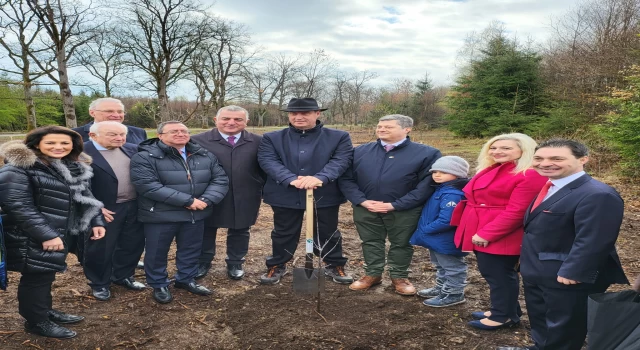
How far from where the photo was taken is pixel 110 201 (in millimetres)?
3672

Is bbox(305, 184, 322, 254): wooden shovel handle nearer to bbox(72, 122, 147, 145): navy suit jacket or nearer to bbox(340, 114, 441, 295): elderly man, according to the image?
bbox(340, 114, 441, 295): elderly man

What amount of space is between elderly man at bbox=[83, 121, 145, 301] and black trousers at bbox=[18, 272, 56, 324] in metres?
0.49

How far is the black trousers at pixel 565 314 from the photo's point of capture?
2529mm

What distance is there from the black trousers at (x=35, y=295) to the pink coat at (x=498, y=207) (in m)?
3.29

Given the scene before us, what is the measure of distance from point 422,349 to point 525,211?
4.27 feet

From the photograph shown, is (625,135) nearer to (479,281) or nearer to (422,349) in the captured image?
(479,281)

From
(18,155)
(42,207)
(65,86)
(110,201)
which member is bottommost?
(110,201)

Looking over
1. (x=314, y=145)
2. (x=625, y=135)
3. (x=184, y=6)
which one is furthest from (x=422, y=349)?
(x=184, y=6)

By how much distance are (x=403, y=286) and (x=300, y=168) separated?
1614 mm

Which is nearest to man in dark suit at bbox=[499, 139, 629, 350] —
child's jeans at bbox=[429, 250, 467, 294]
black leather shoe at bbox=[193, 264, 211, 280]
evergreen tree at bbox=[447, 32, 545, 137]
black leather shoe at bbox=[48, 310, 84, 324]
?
child's jeans at bbox=[429, 250, 467, 294]

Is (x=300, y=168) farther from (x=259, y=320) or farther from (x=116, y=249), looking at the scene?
(x=116, y=249)

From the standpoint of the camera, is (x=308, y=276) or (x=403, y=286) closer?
(x=308, y=276)

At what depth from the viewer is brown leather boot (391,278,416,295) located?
3973 mm

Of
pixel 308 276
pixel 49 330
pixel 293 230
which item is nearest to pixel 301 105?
pixel 293 230
